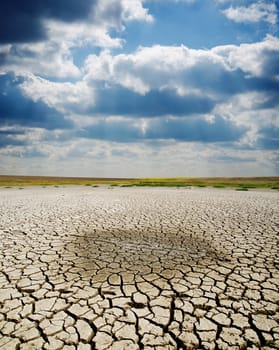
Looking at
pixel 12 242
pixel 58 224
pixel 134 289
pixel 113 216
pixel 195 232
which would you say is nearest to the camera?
pixel 134 289

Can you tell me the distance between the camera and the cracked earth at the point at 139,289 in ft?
6.56

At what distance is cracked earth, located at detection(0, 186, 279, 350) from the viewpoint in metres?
2.00

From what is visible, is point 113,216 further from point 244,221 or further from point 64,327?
point 64,327

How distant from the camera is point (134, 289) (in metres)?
2.78

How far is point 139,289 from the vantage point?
2777mm

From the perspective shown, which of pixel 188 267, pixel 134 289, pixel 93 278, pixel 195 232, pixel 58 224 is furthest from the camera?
pixel 58 224

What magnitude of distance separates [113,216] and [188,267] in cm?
402

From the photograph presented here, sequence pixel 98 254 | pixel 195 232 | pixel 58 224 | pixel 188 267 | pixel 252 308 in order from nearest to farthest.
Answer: pixel 252 308 → pixel 188 267 → pixel 98 254 → pixel 195 232 → pixel 58 224

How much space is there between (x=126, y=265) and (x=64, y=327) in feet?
4.74

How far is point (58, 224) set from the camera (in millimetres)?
6035

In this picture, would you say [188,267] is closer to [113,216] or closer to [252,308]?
[252,308]

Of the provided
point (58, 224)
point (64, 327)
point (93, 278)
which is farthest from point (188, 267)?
point (58, 224)

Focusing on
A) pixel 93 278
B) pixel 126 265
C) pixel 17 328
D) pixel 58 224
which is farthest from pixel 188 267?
pixel 58 224

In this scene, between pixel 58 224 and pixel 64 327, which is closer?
pixel 64 327
